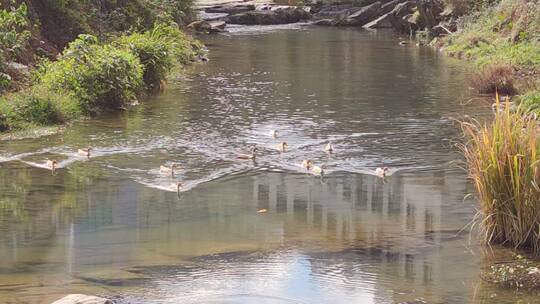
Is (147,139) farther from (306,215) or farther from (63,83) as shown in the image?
(306,215)

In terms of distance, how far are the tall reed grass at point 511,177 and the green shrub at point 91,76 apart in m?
12.7

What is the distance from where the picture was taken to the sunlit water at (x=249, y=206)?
951cm

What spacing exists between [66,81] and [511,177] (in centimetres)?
1356

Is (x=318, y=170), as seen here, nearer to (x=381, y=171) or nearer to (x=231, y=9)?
(x=381, y=171)

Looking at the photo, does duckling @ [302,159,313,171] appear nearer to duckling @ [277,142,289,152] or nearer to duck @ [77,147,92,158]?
duckling @ [277,142,289,152]

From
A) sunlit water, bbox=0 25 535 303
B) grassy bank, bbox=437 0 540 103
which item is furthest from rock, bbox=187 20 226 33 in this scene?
sunlit water, bbox=0 25 535 303

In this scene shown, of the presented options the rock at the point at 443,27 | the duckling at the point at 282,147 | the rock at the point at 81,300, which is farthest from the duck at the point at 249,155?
the rock at the point at 443,27

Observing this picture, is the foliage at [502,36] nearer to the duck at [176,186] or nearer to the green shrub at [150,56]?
the green shrub at [150,56]

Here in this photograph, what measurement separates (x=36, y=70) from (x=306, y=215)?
12.1 meters

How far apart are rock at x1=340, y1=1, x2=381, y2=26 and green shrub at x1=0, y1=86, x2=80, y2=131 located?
3779 centimetres

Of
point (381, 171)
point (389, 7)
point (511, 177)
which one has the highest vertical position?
point (389, 7)

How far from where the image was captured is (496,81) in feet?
79.4

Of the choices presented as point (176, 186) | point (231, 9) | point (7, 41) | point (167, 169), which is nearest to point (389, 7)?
point (231, 9)

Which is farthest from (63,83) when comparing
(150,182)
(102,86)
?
(150,182)
